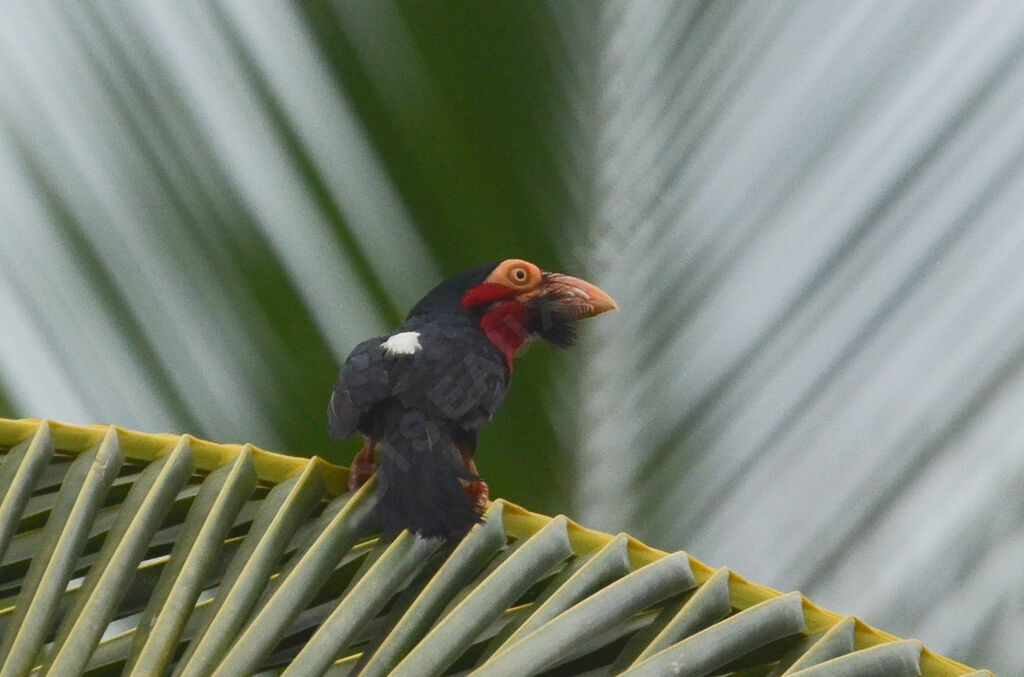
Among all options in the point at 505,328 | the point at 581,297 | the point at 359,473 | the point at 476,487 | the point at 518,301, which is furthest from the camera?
the point at 505,328

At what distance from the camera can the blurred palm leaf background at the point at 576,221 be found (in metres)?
1.70

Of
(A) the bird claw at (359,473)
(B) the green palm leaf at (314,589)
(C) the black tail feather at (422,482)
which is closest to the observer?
(B) the green palm leaf at (314,589)

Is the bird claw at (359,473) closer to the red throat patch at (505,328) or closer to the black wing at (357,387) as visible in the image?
the black wing at (357,387)

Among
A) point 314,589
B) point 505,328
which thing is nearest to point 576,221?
point 505,328

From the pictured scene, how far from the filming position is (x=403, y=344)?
78.9 inches

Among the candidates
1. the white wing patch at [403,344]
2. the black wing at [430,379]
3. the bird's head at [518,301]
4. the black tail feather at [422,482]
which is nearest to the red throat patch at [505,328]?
the bird's head at [518,301]

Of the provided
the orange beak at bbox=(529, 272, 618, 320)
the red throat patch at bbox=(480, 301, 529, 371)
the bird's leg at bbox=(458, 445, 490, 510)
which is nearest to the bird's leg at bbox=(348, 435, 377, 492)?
the bird's leg at bbox=(458, 445, 490, 510)

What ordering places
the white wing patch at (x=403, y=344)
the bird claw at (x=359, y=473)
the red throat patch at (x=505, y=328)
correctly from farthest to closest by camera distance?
the red throat patch at (x=505, y=328), the white wing patch at (x=403, y=344), the bird claw at (x=359, y=473)

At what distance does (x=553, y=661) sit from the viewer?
1138 millimetres

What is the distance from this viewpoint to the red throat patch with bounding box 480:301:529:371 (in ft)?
7.82

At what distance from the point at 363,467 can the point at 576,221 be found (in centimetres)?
42

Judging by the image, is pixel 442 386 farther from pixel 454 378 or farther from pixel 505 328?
pixel 505 328

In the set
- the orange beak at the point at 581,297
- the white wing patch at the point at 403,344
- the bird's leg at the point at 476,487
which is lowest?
the bird's leg at the point at 476,487

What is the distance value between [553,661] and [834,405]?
68 cm
